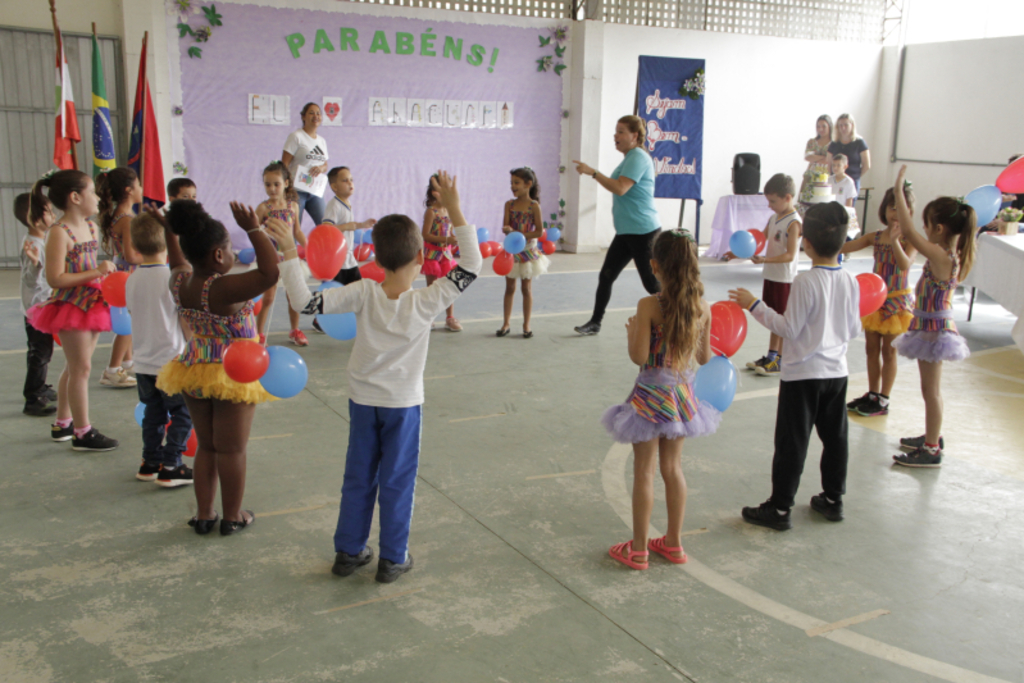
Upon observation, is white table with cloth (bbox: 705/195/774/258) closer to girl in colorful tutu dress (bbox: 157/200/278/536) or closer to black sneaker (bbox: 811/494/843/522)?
black sneaker (bbox: 811/494/843/522)

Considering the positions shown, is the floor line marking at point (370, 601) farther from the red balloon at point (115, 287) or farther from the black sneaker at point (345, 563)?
the red balloon at point (115, 287)

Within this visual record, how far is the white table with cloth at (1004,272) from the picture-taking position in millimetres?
5828

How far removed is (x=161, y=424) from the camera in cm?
348

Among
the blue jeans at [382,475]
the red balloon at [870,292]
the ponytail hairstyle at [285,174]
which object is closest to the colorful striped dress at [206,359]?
the blue jeans at [382,475]

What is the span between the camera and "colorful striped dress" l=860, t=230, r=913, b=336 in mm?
4375

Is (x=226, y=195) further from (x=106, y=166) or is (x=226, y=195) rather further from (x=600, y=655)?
(x=600, y=655)

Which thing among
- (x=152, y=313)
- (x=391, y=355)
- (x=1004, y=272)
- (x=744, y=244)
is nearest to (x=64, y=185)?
(x=152, y=313)

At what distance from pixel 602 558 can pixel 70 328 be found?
269cm

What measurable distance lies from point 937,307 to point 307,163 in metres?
5.38

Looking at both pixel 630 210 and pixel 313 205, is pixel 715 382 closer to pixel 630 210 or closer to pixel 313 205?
pixel 630 210

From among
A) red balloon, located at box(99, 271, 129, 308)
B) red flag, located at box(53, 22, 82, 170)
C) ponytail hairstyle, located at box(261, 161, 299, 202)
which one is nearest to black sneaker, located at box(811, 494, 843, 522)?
red balloon, located at box(99, 271, 129, 308)

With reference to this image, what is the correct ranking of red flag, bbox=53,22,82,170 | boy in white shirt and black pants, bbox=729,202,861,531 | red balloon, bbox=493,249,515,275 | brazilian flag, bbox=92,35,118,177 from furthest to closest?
brazilian flag, bbox=92,35,118,177, red flag, bbox=53,22,82,170, red balloon, bbox=493,249,515,275, boy in white shirt and black pants, bbox=729,202,861,531

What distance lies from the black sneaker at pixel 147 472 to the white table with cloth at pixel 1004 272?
5.23 m

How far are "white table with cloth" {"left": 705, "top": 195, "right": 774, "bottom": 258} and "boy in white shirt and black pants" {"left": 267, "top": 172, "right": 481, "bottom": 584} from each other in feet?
30.2
